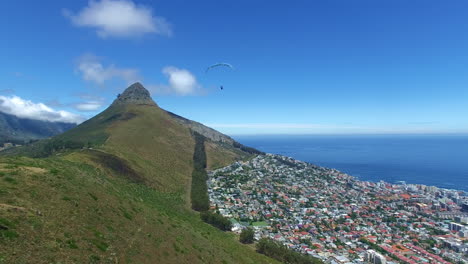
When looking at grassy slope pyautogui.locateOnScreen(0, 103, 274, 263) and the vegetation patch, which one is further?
the vegetation patch

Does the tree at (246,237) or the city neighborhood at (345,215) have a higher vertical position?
the tree at (246,237)

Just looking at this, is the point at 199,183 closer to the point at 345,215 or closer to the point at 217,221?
the point at 217,221

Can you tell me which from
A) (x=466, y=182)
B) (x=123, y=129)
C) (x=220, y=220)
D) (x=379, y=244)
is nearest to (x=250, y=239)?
(x=220, y=220)

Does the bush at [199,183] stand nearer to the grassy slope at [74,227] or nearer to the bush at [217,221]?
the bush at [217,221]

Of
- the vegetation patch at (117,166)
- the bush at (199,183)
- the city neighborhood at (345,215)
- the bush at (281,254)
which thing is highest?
the vegetation patch at (117,166)

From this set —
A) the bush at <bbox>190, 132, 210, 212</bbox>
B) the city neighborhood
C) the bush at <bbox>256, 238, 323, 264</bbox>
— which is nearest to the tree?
the bush at <bbox>256, 238, 323, 264</bbox>

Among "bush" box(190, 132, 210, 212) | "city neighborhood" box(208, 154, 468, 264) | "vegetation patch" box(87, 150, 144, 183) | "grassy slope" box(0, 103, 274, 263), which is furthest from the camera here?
"bush" box(190, 132, 210, 212)

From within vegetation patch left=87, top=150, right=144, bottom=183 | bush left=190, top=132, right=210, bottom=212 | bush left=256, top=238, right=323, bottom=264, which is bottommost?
bush left=256, top=238, right=323, bottom=264

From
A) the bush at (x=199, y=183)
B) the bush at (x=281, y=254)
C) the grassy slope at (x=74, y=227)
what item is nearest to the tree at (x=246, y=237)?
the bush at (x=281, y=254)

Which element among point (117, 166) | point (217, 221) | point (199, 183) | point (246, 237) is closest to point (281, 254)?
point (246, 237)

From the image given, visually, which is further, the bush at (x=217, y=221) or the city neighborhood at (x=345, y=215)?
the city neighborhood at (x=345, y=215)

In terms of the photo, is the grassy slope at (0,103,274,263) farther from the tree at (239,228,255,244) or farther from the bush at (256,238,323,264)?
the tree at (239,228,255,244)
